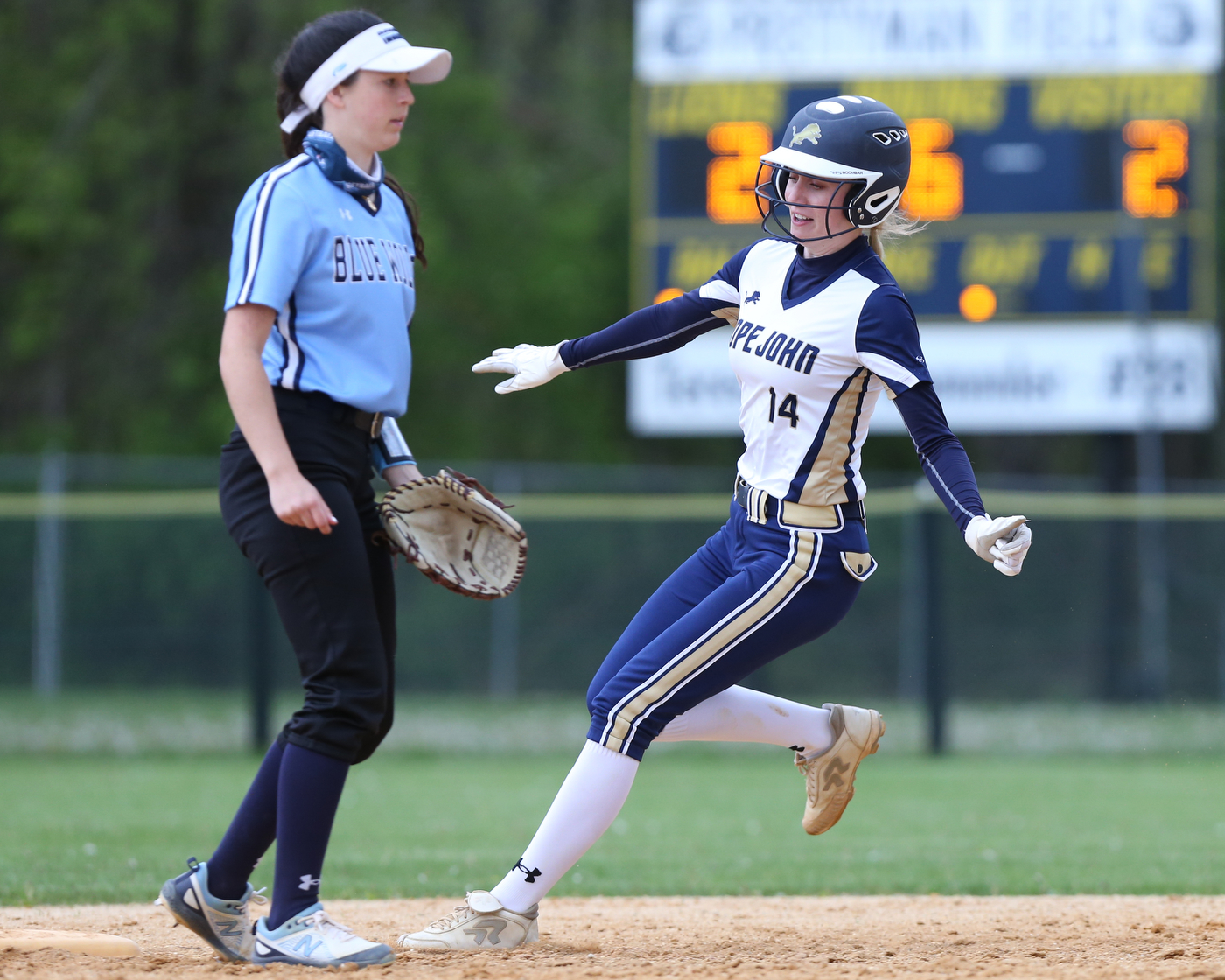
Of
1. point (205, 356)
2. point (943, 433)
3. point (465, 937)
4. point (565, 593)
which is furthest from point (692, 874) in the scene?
→ point (205, 356)

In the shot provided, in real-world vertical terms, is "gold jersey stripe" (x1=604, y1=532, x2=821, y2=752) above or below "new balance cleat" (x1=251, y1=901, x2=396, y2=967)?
above

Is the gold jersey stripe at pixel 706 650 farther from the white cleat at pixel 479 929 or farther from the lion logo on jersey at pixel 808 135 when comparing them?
the lion logo on jersey at pixel 808 135

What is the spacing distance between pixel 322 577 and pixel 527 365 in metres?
1.03

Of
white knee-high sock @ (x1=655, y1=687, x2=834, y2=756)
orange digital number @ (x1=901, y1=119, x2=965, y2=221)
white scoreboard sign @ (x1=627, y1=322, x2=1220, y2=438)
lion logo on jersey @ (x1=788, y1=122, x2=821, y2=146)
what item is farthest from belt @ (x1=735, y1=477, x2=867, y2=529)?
orange digital number @ (x1=901, y1=119, x2=965, y2=221)

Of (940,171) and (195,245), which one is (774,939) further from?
Result: (195,245)

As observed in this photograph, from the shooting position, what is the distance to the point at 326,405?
370cm

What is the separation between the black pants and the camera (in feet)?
11.9

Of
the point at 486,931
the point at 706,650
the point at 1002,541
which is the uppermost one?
the point at 1002,541

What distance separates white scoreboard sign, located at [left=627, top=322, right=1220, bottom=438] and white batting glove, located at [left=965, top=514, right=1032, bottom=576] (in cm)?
926

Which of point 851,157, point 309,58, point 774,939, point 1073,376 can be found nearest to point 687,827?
point 774,939

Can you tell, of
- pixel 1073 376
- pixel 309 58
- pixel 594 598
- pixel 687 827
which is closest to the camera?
pixel 309 58

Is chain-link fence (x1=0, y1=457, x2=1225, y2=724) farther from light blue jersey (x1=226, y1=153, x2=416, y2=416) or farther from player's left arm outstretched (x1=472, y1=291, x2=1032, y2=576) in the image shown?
light blue jersey (x1=226, y1=153, x2=416, y2=416)

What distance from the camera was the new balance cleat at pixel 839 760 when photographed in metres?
4.36

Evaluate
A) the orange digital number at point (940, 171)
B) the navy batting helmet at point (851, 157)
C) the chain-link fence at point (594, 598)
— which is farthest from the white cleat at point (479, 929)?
the orange digital number at point (940, 171)
